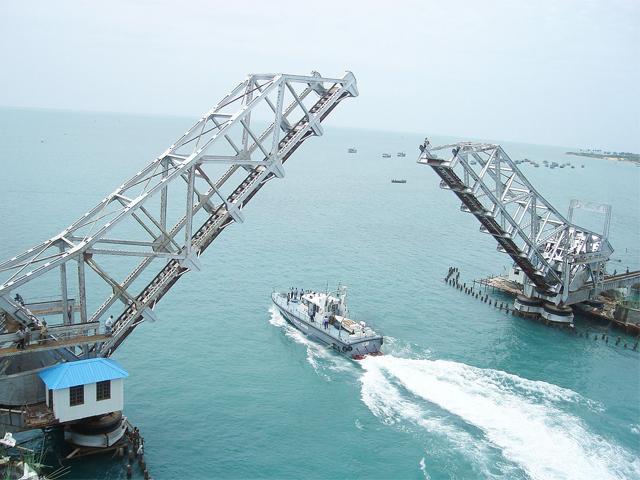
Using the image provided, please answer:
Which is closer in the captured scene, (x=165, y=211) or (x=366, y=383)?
(x=165, y=211)

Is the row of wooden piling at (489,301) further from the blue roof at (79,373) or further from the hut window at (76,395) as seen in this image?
the hut window at (76,395)

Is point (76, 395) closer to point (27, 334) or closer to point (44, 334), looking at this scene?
point (44, 334)

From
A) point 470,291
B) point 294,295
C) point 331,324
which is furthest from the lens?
point 470,291

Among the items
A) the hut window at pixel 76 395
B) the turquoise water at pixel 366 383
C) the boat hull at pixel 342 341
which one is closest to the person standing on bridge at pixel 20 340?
the hut window at pixel 76 395

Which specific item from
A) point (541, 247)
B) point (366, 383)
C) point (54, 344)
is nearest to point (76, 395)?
point (54, 344)

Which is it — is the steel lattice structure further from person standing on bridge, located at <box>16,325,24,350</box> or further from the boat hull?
person standing on bridge, located at <box>16,325,24,350</box>

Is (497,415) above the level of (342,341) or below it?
below

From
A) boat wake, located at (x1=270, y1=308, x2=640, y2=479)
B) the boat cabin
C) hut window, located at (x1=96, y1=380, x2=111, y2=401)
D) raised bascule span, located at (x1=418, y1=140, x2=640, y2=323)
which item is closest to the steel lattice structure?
raised bascule span, located at (x1=418, y1=140, x2=640, y2=323)
